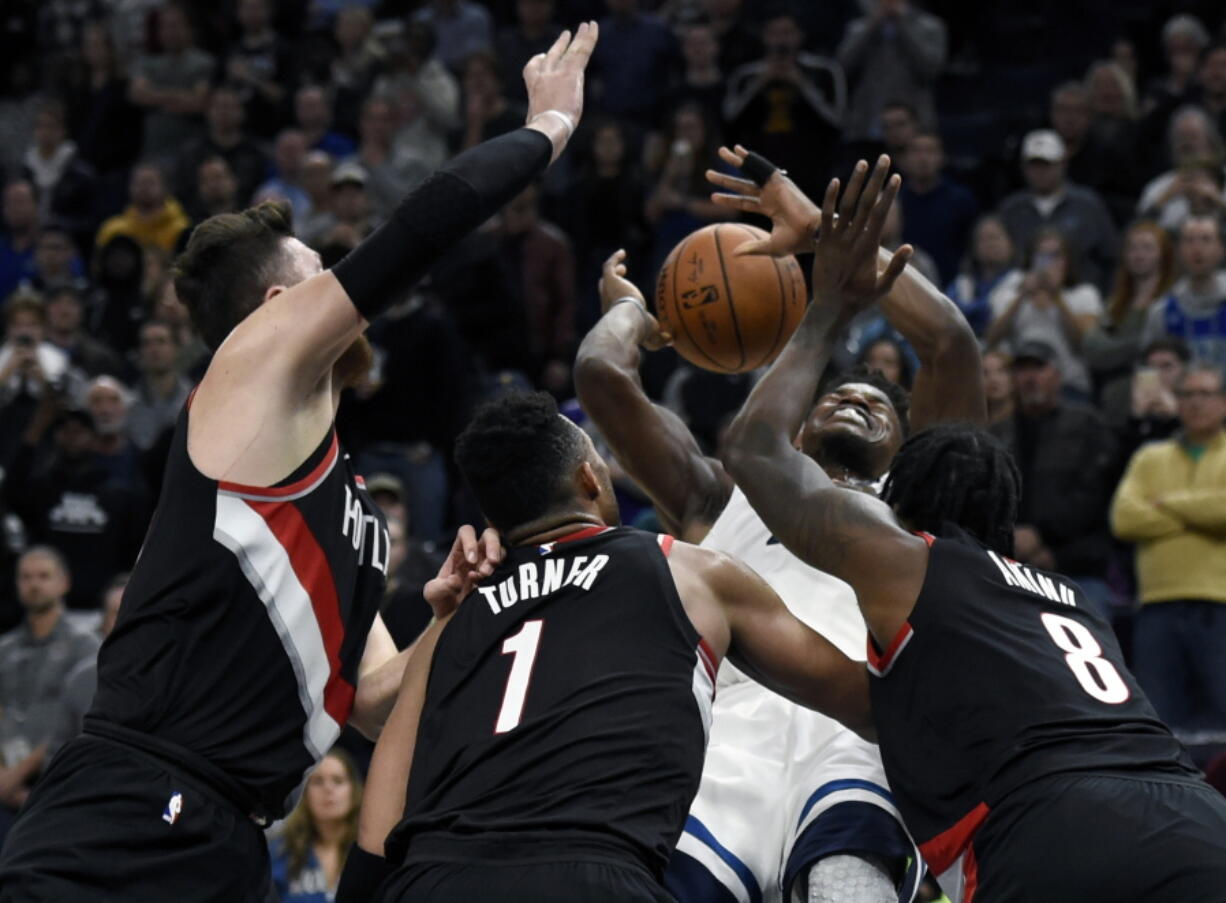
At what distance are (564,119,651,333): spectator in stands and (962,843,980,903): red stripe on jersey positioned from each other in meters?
8.73

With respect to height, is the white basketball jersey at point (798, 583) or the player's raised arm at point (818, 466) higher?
the player's raised arm at point (818, 466)

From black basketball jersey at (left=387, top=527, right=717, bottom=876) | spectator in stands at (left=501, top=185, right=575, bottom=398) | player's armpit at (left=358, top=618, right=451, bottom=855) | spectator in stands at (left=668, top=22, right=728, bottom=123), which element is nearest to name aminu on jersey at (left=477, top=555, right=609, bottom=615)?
black basketball jersey at (left=387, top=527, right=717, bottom=876)

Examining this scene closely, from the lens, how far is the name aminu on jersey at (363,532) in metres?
4.18

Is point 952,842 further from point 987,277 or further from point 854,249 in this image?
point 987,277

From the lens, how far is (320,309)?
3.89m

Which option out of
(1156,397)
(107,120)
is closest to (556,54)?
(1156,397)

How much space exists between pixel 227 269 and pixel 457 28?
1097 centimetres

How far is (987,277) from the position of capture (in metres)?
11.4

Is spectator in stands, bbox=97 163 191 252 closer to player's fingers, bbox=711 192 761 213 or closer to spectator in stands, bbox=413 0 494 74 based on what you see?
spectator in stands, bbox=413 0 494 74

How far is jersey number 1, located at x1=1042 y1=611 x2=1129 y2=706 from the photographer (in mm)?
4184

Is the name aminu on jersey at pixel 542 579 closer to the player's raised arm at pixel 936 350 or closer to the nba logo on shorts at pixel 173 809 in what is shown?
the nba logo on shorts at pixel 173 809

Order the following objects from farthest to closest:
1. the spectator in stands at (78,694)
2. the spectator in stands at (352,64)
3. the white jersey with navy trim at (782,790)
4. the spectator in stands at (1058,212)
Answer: the spectator in stands at (352,64) < the spectator in stands at (1058,212) < the spectator in stands at (78,694) < the white jersey with navy trim at (782,790)

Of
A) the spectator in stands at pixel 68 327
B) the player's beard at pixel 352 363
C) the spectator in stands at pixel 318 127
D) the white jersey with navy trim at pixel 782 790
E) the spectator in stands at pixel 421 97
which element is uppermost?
the player's beard at pixel 352 363

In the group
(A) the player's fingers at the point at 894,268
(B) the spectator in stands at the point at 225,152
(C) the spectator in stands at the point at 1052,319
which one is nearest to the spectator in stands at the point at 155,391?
(B) the spectator in stands at the point at 225,152
